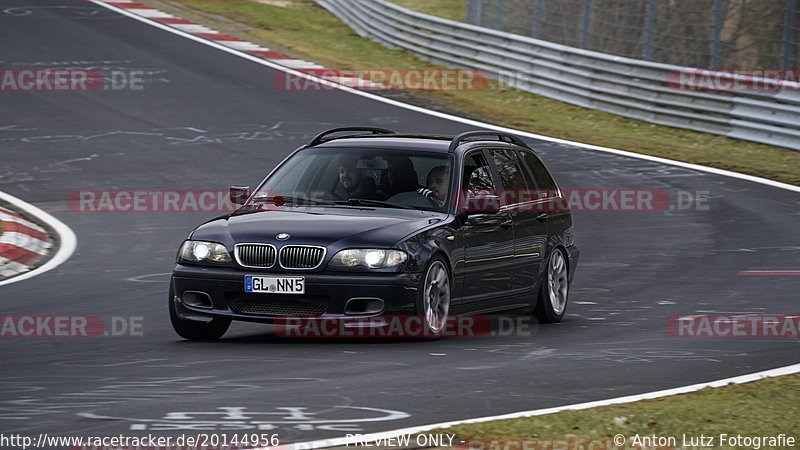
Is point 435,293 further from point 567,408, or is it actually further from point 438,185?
point 567,408

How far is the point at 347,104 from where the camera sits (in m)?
25.2

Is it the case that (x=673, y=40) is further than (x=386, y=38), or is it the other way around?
(x=386, y=38)

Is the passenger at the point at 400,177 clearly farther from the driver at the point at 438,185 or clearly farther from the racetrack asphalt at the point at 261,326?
the racetrack asphalt at the point at 261,326

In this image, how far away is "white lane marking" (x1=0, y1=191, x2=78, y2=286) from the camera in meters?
13.5

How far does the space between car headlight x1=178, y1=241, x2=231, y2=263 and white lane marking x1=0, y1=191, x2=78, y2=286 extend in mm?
3492

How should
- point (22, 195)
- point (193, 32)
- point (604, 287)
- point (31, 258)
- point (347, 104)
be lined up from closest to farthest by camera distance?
point (604, 287), point (31, 258), point (22, 195), point (347, 104), point (193, 32)

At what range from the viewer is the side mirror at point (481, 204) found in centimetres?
1067

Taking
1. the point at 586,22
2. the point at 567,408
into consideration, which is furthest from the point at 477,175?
the point at 586,22

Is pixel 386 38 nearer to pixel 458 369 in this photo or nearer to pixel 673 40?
pixel 673 40

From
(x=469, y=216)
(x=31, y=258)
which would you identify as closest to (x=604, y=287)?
(x=469, y=216)

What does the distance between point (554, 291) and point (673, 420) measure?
15.6ft

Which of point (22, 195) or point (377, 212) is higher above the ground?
point (377, 212)

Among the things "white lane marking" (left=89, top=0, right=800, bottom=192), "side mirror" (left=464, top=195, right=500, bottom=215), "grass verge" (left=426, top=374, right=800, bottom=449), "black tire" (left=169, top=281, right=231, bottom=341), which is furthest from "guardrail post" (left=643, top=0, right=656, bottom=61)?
"grass verge" (left=426, top=374, right=800, bottom=449)

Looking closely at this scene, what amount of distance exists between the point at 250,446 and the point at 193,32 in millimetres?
26098
